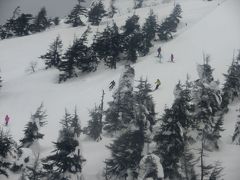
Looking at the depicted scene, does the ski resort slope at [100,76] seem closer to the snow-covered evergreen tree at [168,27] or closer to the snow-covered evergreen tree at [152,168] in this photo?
the snow-covered evergreen tree at [168,27]

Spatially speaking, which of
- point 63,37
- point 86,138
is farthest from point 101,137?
point 63,37

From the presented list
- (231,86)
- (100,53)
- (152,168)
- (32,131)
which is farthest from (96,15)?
(152,168)

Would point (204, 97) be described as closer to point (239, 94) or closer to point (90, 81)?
point (239, 94)

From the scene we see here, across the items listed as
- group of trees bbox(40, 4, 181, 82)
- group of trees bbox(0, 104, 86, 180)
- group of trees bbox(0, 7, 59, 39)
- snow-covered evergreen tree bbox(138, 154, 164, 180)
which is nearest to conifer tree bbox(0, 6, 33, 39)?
group of trees bbox(0, 7, 59, 39)

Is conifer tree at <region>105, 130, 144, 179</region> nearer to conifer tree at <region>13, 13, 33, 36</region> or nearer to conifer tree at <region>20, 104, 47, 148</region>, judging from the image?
conifer tree at <region>20, 104, 47, 148</region>

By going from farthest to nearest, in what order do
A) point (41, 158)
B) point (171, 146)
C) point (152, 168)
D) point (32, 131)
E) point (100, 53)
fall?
point (100, 53), point (32, 131), point (41, 158), point (171, 146), point (152, 168)

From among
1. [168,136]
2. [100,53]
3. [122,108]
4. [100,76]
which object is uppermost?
[100,53]

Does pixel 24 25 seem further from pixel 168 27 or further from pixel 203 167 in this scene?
pixel 203 167
